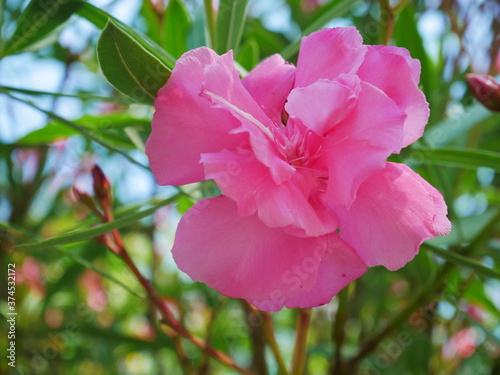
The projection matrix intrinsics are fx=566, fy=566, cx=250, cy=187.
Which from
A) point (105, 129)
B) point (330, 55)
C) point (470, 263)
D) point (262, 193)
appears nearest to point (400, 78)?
point (330, 55)

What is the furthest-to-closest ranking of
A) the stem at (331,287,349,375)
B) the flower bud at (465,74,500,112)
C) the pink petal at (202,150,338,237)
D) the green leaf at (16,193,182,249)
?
1. the stem at (331,287,349,375)
2. the flower bud at (465,74,500,112)
3. the green leaf at (16,193,182,249)
4. the pink petal at (202,150,338,237)

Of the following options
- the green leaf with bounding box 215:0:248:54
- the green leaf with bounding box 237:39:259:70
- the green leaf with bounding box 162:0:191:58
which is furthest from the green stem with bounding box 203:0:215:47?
the green leaf with bounding box 162:0:191:58

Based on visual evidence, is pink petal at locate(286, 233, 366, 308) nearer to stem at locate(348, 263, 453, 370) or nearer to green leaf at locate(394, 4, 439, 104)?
stem at locate(348, 263, 453, 370)

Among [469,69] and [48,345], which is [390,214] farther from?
[48,345]

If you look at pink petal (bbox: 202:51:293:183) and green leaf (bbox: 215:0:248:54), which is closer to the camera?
pink petal (bbox: 202:51:293:183)

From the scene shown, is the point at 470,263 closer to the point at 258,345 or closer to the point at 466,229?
the point at 466,229

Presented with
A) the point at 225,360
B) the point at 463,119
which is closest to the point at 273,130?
the point at 225,360

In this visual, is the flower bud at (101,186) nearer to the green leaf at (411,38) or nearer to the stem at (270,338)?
the stem at (270,338)
